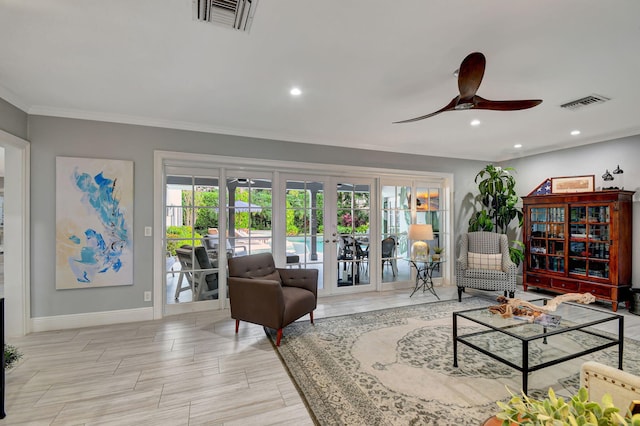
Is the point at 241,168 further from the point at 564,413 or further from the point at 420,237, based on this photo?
the point at 564,413

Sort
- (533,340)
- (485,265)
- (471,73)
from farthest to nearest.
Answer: (485,265)
(533,340)
(471,73)

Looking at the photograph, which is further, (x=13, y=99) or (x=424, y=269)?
(x=424, y=269)

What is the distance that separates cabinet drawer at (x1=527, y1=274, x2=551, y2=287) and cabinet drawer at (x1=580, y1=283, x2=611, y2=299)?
0.47 metres

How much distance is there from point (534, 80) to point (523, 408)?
278 centimetres

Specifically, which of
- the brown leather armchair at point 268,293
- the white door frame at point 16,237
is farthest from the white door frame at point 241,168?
the white door frame at point 16,237

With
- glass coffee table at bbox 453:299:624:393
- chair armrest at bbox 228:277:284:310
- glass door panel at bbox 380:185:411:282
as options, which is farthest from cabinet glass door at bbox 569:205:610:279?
chair armrest at bbox 228:277:284:310

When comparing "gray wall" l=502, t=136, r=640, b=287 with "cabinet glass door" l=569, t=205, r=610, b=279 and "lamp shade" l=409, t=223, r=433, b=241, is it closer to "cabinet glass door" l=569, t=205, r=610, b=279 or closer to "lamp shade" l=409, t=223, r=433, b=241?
"cabinet glass door" l=569, t=205, r=610, b=279

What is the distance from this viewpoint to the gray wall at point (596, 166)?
13.8 ft

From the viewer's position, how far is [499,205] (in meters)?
5.39

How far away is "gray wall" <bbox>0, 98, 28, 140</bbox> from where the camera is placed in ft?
9.47

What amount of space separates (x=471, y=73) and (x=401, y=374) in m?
2.28

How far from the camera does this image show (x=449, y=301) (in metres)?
4.50

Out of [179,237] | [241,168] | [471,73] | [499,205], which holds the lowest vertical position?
[179,237]

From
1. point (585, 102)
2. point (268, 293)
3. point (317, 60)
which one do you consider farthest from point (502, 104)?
point (268, 293)
